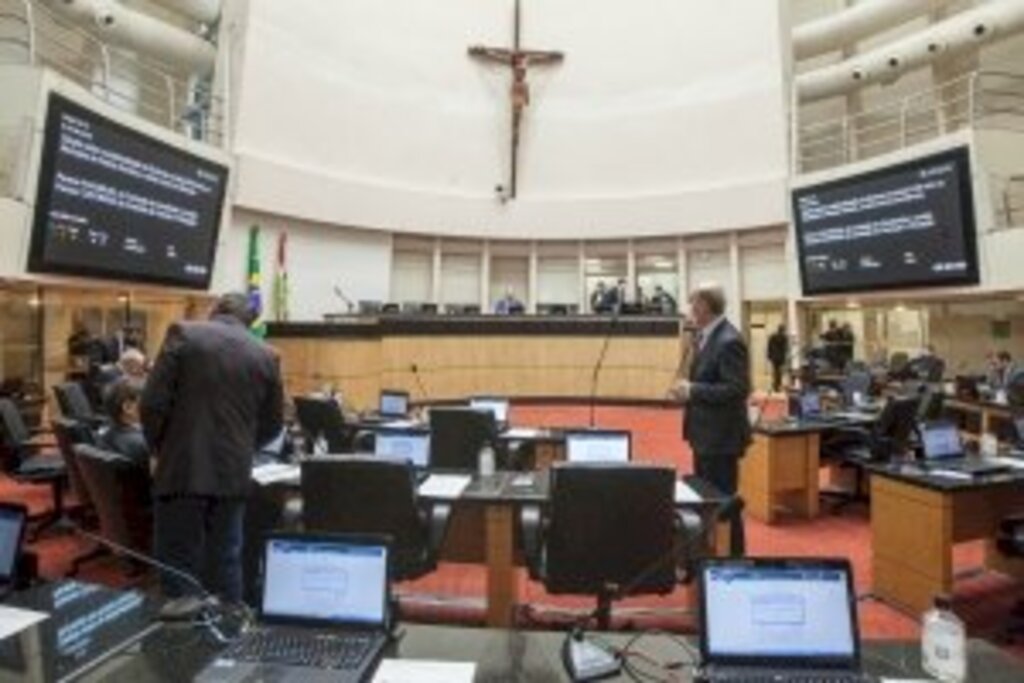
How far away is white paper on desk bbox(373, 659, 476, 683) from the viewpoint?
1603 mm

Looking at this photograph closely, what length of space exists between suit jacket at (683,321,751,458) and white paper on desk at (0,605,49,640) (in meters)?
2.86

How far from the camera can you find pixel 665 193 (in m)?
13.9

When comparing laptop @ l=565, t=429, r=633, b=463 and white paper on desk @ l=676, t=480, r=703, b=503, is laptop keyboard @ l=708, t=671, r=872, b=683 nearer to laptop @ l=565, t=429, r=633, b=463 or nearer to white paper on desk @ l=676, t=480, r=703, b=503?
white paper on desk @ l=676, t=480, r=703, b=503

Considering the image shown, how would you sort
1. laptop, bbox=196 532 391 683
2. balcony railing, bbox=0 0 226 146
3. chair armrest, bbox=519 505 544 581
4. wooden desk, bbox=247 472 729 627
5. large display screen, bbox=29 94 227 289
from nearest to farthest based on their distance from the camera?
1. laptop, bbox=196 532 391 683
2. chair armrest, bbox=519 505 544 581
3. wooden desk, bbox=247 472 729 627
4. large display screen, bbox=29 94 227 289
5. balcony railing, bbox=0 0 226 146

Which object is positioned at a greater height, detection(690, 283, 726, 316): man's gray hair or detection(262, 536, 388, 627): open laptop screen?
detection(690, 283, 726, 316): man's gray hair

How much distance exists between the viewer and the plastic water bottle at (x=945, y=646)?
1.64 meters

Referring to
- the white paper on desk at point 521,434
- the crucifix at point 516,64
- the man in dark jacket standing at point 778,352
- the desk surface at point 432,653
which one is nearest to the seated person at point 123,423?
the white paper on desk at point 521,434

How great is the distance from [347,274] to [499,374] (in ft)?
10.7

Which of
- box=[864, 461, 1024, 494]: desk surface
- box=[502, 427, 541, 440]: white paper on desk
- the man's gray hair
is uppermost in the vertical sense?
the man's gray hair

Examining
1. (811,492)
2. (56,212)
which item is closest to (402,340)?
(56,212)

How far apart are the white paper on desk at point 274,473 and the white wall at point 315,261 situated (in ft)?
26.2

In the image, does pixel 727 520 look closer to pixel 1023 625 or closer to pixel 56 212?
pixel 1023 625

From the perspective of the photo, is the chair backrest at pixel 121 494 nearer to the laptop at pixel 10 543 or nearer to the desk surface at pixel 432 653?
the laptop at pixel 10 543

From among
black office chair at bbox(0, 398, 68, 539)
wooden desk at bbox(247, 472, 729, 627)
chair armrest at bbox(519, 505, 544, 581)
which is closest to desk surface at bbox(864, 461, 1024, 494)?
wooden desk at bbox(247, 472, 729, 627)
